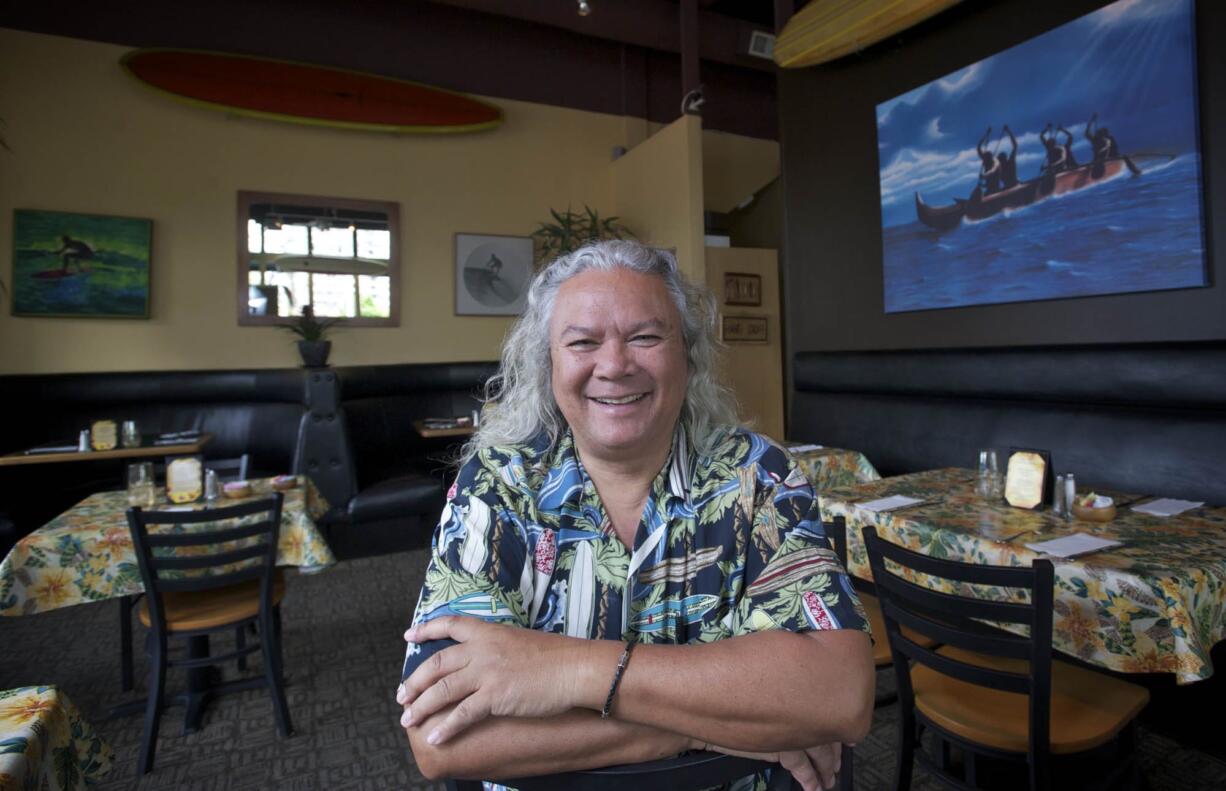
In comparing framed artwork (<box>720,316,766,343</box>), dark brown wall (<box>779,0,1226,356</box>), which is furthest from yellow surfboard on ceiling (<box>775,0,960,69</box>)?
framed artwork (<box>720,316,766,343</box>)

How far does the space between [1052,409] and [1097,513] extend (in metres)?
1.53

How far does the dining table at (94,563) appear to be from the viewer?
2.40 metres

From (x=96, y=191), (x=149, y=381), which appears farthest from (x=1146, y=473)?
(x=96, y=191)

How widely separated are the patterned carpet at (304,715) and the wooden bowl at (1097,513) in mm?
870

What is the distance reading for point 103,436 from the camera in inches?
175

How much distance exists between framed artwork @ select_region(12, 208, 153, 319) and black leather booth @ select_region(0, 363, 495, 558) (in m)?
0.57

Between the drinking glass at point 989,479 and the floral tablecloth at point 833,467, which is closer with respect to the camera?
the drinking glass at point 989,479

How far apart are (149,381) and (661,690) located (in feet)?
20.1

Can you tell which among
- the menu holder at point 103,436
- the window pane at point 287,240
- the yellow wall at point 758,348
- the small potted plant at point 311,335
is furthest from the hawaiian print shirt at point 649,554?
the window pane at point 287,240

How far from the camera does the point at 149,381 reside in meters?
5.55

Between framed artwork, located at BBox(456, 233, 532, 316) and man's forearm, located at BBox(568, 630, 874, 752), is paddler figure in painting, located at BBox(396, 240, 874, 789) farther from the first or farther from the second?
framed artwork, located at BBox(456, 233, 532, 316)

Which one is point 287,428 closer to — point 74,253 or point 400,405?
point 400,405

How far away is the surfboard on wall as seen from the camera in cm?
550

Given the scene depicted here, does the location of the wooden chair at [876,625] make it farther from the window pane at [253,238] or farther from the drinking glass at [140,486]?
the window pane at [253,238]
